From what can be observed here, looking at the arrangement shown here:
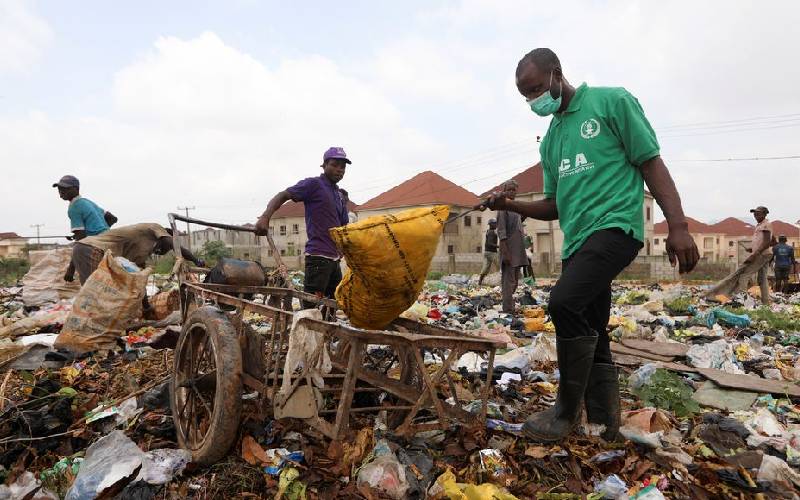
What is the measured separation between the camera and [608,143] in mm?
2357

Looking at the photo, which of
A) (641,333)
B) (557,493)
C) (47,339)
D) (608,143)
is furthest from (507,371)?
(47,339)

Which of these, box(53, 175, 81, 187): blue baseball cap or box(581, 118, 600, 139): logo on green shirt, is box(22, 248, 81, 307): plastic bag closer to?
box(53, 175, 81, 187): blue baseball cap

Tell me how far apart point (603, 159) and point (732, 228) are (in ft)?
224

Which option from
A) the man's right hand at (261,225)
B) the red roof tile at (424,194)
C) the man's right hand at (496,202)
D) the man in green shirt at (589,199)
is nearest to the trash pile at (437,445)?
the man in green shirt at (589,199)

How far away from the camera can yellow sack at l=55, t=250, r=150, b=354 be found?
464 centimetres

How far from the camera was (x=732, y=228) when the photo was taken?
59781mm

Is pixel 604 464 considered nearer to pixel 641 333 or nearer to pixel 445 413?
pixel 445 413

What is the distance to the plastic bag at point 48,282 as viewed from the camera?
25.5 ft

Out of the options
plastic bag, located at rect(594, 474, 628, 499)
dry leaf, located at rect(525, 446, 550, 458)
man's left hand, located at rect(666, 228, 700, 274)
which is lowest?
plastic bag, located at rect(594, 474, 628, 499)

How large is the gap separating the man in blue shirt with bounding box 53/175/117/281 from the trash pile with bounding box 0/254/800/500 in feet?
5.46

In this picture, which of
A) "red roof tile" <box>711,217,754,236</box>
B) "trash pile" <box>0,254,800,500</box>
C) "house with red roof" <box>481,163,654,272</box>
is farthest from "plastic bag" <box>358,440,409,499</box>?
"red roof tile" <box>711,217,754,236</box>

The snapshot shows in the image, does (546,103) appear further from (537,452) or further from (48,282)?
(48,282)

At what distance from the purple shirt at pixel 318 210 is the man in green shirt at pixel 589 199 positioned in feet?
7.32

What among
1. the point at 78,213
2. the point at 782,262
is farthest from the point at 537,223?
the point at 78,213
